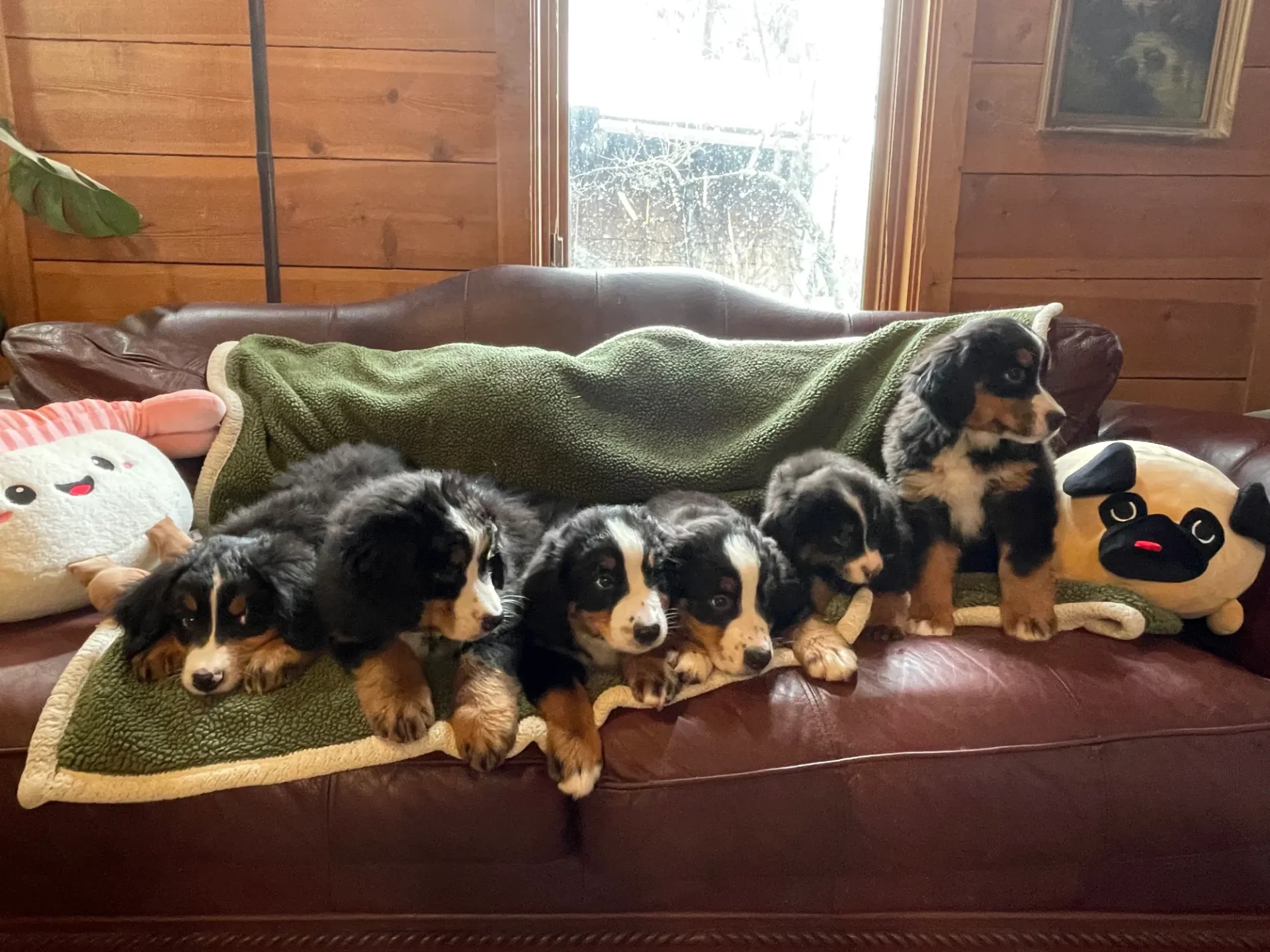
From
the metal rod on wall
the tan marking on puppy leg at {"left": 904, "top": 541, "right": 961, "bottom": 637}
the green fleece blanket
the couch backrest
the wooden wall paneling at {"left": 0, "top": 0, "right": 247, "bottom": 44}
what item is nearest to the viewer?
the tan marking on puppy leg at {"left": 904, "top": 541, "right": 961, "bottom": 637}

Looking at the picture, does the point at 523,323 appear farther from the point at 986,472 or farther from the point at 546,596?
the point at 986,472

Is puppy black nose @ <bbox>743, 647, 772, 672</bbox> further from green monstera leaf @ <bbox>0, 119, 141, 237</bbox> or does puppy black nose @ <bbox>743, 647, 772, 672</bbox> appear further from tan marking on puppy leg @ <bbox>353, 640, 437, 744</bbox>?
green monstera leaf @ <bbox>0, 119, 141, 237</bbox>

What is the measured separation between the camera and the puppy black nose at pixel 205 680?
1283mm

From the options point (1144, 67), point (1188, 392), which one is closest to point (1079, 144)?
point (1144, 67)

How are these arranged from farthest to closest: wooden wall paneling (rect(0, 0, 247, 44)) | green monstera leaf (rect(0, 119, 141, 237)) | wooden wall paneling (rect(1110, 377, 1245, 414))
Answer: wooden wall paneling (rect(1110, 377, 1245, 414)) → wooden wall paneling (rect(0, 0, 247, 44)) → green monstera leaf (rect(0, 119, 141, 237))

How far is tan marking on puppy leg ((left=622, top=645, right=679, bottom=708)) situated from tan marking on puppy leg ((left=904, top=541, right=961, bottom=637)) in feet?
1.59

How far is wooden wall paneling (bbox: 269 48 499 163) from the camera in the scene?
2465 mm

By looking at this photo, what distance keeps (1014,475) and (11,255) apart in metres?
2.79

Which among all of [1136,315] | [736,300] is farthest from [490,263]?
[1136,315]

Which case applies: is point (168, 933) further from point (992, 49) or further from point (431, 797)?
point (992, 49)

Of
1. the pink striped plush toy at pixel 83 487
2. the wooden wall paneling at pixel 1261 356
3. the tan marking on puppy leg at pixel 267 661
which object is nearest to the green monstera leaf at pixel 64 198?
the pink striped plush toy at pixel 83 487

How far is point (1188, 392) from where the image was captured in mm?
2822

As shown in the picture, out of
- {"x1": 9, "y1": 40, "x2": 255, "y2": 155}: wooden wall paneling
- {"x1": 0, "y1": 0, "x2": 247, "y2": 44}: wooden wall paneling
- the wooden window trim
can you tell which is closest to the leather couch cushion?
the wooden window trim

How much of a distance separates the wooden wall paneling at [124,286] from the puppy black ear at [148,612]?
1.44 meters
